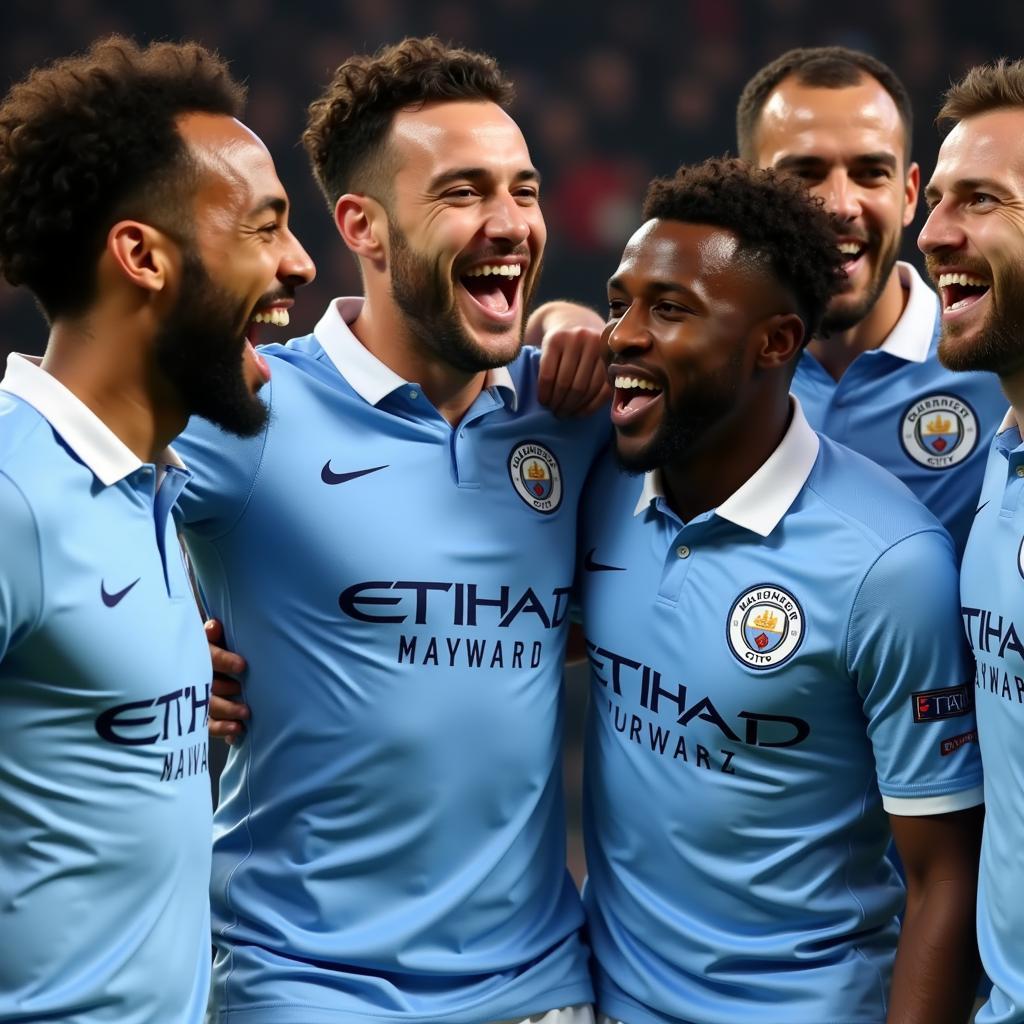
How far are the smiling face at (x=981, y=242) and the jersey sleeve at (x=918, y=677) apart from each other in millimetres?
346

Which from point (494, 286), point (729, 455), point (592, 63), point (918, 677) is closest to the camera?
point (918, 677)

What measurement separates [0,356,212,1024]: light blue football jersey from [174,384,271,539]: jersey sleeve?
1.28 feet

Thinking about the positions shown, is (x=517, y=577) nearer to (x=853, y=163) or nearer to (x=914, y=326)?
(x=914, y=326)

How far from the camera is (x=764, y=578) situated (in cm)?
240

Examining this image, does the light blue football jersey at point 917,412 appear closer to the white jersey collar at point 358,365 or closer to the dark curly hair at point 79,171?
the white jersey collar at point 358,365

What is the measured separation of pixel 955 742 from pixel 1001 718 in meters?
0.16

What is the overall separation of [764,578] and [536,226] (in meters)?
0.76

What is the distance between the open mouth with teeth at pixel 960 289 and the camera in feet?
8.00

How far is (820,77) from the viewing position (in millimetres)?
3197

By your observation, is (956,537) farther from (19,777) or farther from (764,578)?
(19,777)

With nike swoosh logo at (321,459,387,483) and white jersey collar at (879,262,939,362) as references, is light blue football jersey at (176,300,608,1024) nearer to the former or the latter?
nike swoosh logo at (321,459,387,483)

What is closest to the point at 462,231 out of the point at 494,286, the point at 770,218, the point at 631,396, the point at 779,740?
the point at 494,286

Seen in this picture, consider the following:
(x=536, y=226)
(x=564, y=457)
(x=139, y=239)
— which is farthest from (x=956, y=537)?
(x=139, y=239)

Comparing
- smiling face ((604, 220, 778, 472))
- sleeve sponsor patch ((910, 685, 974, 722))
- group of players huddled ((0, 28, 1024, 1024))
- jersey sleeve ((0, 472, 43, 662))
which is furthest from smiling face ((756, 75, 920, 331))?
jersey sleeve ((0, 472, 43, 662))
